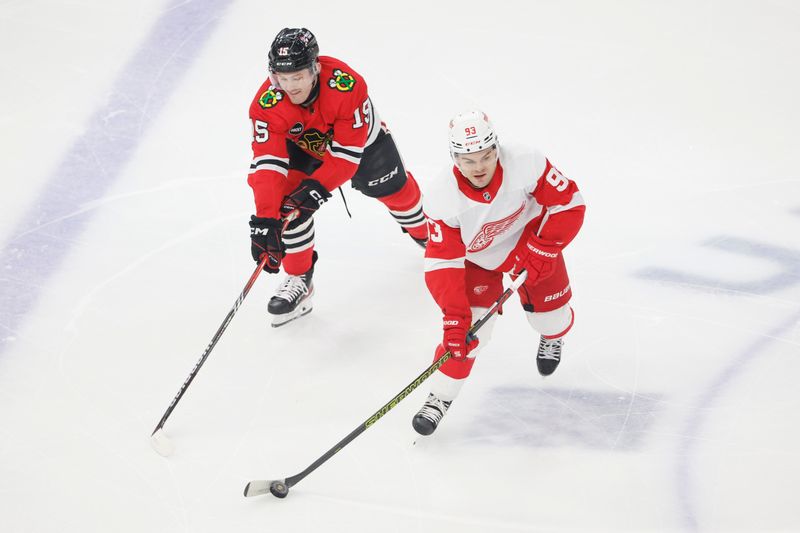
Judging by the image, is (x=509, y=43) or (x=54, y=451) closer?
(x=54, y=451)

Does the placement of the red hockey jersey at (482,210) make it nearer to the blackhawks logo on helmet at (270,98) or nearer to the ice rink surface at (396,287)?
the ice rink surface at (396,287)

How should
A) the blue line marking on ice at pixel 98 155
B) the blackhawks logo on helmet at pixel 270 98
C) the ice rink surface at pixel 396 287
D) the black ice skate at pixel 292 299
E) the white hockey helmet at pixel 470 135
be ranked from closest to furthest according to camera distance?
the white hockey helmet at pixel 470 135 → the ice rink surface at pixel 396 287 → the blackhawks logo on helmet at pixel 270 98 → the black ice skate at pixel 292 299 → the blue line marking on ice at pixel 98 155

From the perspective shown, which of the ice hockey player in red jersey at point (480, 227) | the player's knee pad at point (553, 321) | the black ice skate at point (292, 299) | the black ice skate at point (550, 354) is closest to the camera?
the ice hockey player in red jersey at point (480, 227)

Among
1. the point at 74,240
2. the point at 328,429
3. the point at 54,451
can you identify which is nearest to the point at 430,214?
the point at 328,429

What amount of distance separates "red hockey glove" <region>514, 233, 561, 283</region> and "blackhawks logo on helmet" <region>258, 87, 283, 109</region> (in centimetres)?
117

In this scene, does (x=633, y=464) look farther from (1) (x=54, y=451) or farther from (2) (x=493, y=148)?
(1) (x=54, y=451)

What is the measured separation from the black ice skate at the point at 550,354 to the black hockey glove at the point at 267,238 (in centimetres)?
105

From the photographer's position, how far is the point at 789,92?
495cm

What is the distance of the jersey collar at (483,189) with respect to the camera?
2.86m

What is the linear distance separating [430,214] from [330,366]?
3.14ft

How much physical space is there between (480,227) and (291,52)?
0.99m

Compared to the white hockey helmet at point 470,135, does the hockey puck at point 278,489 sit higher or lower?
lower

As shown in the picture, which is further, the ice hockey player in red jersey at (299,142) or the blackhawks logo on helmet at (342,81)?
the blackhawks logo on helmet at (342,81)

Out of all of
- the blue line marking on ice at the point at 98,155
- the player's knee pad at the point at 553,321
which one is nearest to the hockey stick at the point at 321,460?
the player's knee pad at the point at 553,321
